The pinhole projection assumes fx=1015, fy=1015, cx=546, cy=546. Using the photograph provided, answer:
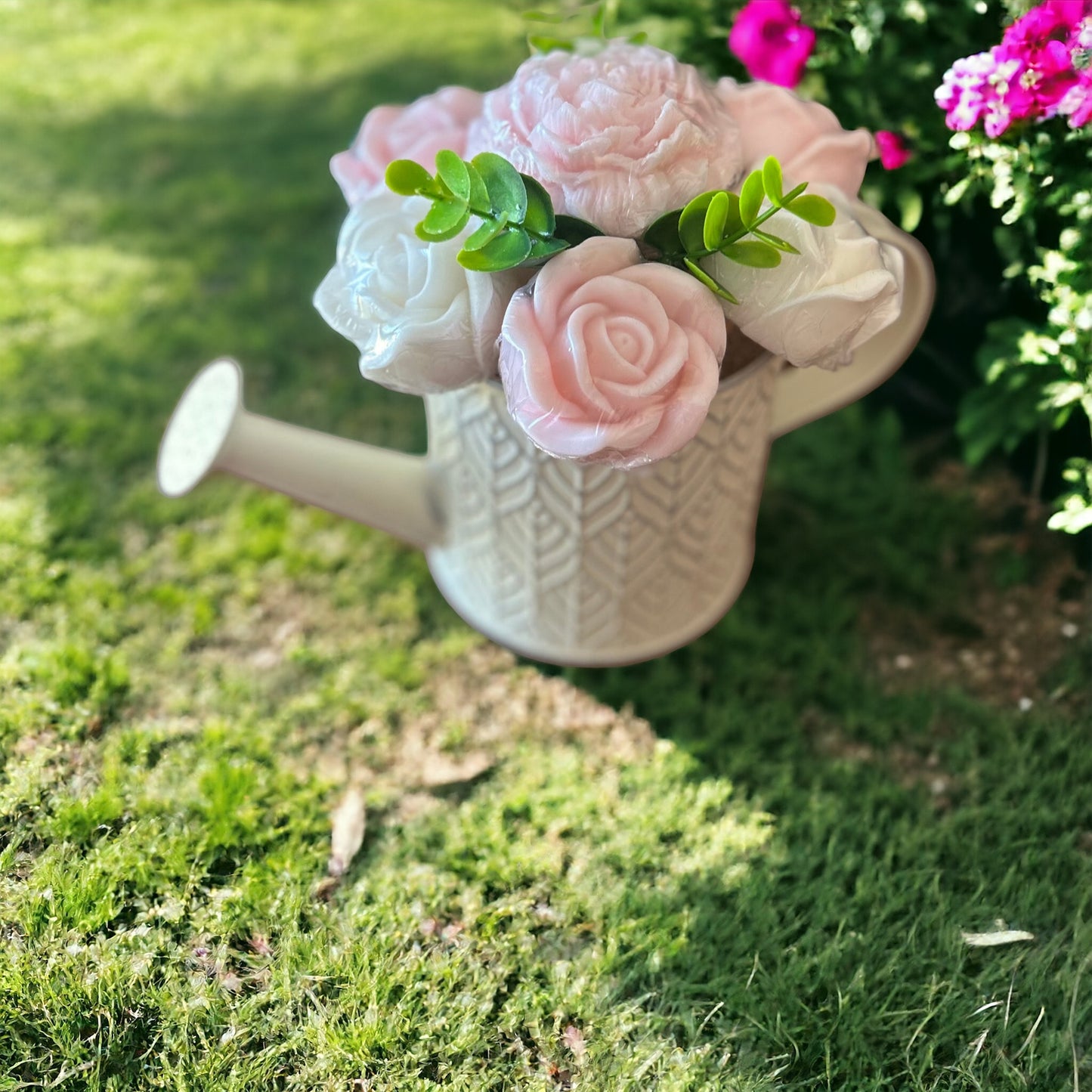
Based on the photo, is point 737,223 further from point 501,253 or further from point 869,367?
point 869,367

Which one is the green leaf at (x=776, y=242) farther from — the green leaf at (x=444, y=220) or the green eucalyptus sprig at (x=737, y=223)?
the green leaf at (x=444, y=220)

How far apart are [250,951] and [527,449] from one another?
0.51m

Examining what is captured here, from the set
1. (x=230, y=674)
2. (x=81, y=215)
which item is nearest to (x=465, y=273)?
(x=230, y=674)

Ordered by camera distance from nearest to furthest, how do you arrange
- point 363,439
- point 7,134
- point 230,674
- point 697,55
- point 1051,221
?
point 1051,221, point 230,674, point 697,55, point 363,439, point 7,134

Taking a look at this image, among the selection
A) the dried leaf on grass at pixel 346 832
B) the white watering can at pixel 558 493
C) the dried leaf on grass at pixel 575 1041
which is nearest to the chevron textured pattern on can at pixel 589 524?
the white watering can at pixel 558 493

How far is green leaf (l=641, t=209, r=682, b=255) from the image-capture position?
0.77m

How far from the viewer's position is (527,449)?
920 mm

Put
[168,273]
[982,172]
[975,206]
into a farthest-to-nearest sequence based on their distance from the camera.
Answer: [168,273]
[975,206]
[982,172]

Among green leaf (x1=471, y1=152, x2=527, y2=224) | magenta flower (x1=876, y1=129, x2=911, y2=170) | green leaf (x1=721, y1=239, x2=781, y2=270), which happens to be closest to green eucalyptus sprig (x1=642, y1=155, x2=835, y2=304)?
green leaf (x1=721, y1=239, x2=781, y2=270)

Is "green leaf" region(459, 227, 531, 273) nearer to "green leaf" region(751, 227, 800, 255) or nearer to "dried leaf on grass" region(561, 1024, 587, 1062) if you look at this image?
"green leaf" region(751, 227, 800, 255)

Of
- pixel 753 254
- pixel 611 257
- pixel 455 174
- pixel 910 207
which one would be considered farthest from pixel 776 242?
pixel 910 207

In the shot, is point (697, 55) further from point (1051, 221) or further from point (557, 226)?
point (557, 226)

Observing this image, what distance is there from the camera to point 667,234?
778 millimetres

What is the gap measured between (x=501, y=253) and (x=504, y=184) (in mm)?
51
